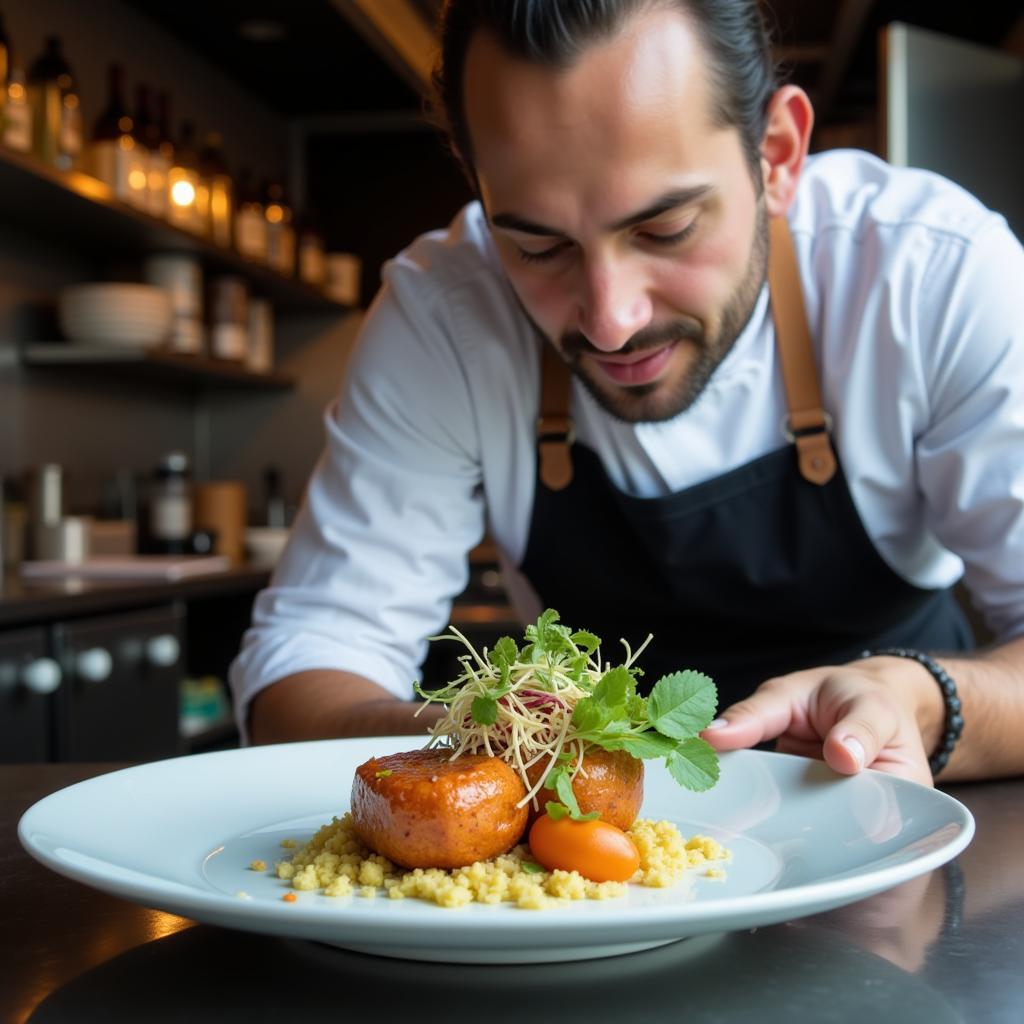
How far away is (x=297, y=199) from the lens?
4.77 meters

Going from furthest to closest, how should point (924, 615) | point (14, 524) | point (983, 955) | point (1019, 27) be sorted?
point (1019, 27), point (14, 524), point (924, 615), point (983, 955)

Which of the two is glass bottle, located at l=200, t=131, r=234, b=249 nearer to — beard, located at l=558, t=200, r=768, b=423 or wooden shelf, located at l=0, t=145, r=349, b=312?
wooden shelf, located at l=0, t=145, r=349, b=312

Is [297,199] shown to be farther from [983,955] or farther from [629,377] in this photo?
[983,955]

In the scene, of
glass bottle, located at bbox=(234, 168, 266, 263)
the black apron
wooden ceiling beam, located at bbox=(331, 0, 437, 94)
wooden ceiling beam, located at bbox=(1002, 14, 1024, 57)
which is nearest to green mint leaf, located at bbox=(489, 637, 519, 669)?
the black apron

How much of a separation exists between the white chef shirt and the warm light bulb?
194cm

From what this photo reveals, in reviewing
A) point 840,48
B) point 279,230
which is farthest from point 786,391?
point 840,48

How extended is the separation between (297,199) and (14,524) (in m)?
2.17

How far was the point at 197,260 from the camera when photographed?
368 centimetres

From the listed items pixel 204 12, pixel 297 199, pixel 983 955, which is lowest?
pixel 983 955

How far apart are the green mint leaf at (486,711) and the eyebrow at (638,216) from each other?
1.76 feet

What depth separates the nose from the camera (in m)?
1.20

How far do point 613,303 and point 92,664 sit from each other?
1502 mm

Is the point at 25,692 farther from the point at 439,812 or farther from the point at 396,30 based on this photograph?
the point at 396,30

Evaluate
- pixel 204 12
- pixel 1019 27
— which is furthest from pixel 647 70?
pixel 1019 27
